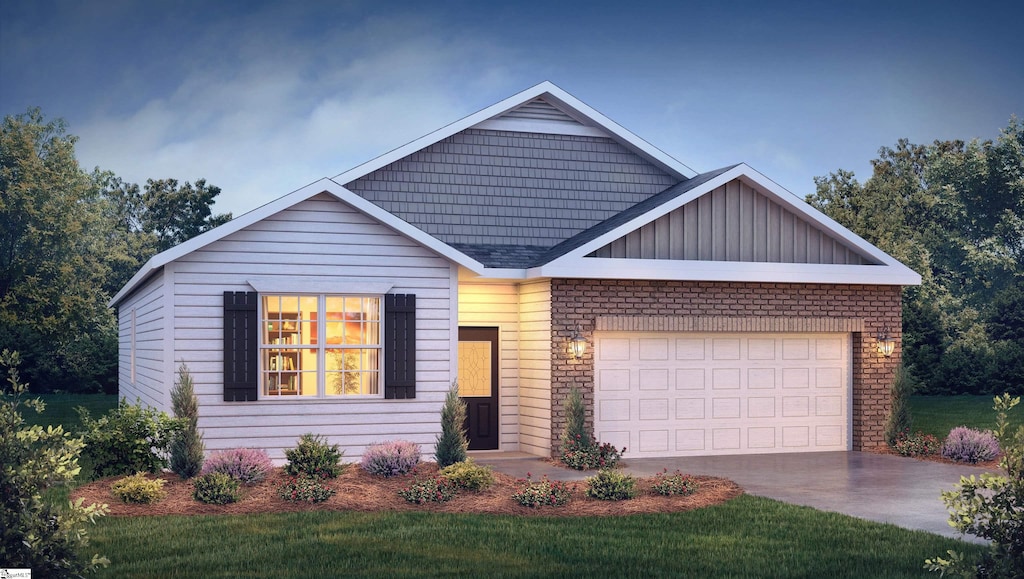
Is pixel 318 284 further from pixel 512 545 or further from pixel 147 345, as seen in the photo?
pixel 512 545

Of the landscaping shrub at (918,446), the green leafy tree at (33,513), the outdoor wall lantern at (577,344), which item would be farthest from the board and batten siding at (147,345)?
the landscaping shrub at (918,446)

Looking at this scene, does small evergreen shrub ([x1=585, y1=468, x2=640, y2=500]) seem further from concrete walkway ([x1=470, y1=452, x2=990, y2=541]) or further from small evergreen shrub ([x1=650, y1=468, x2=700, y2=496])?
concrete walkway ([x1=470, y1=452, x2=990, y2=541])

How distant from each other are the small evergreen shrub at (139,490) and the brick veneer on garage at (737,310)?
656 centimetres

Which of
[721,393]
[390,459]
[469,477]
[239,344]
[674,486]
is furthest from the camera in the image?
[721,393]

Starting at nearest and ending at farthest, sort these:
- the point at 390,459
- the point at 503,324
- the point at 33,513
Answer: the point at 33,513 < the point at 390,459 < the point at 503,324

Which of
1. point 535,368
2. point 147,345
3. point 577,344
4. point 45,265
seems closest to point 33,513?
point 577,344

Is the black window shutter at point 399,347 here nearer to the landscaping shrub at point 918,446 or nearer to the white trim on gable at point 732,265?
the white trim on gable at point 732,265

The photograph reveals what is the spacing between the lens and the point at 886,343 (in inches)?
711

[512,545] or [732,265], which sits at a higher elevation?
[732,265]

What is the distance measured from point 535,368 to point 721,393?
318 cm

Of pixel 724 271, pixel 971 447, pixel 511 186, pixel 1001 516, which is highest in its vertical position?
pixel 511 186

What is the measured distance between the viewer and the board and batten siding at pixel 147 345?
15134 millimetres

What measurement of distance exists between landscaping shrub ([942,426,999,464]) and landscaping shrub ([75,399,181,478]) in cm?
1176

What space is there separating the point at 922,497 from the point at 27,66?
46.3 metres
